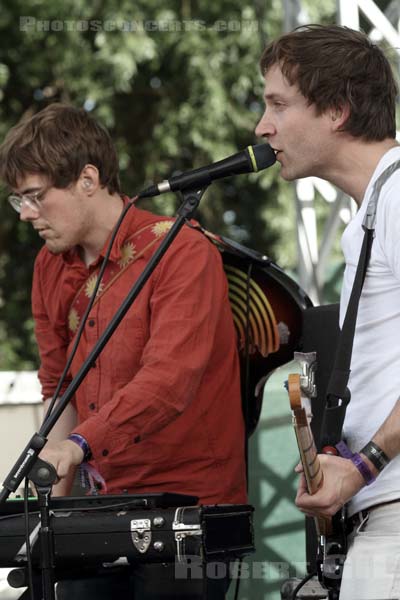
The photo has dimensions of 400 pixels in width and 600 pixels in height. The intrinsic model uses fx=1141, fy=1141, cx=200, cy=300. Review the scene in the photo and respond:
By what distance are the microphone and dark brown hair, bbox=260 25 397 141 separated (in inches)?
5.7

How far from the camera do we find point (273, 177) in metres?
9.79

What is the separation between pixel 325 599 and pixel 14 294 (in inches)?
351

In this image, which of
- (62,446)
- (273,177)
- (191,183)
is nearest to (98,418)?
(62,446)

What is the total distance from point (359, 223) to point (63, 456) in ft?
2.72

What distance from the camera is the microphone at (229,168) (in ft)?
7.67

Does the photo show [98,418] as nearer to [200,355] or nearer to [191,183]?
[200,355]

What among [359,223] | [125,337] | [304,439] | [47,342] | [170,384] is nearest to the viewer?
[304,439]

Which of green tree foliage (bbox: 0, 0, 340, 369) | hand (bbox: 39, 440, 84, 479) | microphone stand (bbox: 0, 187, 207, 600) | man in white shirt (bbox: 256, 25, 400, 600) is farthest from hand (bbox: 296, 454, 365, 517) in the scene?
green tree foliage (bbox: 0, 0, 340, 369)

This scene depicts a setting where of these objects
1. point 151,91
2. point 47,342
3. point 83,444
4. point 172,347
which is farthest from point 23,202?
point 151,91

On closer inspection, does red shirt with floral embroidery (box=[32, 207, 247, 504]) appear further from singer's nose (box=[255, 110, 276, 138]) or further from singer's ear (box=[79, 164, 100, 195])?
singer's nose (box=[255, 110, 276, 138])

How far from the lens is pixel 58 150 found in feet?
9.89

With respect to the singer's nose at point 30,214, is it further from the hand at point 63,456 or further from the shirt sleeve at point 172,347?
the hand at point 63,456

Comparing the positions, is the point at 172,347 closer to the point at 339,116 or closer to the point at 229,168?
the point at 229,168

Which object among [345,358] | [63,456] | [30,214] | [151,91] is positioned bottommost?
[63,456]
